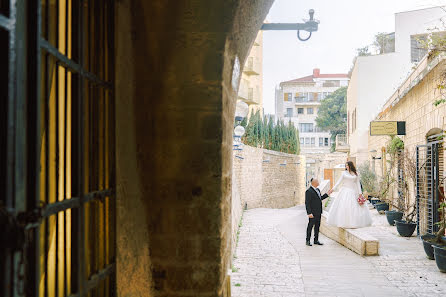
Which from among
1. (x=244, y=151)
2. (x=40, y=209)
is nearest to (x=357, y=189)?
(x=244, y=151)

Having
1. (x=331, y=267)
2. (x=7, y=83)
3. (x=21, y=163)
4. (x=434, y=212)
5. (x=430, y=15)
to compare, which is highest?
(x=430, y=15)

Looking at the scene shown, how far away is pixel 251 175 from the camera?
1838 cm

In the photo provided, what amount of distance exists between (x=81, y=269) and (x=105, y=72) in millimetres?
1172

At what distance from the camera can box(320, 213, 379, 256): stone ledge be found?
8.00 meters

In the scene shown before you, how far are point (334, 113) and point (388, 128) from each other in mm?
40503

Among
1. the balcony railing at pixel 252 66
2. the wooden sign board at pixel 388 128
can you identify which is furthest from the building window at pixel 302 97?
the wooden sign board at pixel 388 128

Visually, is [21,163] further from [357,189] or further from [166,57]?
[357,189]

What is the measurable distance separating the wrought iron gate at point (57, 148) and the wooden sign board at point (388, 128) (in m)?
11.0

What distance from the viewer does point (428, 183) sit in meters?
9.78

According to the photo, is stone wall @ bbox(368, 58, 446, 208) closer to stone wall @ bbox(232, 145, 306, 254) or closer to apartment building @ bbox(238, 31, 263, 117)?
stone wall @ bbox(232, 145, 306, 254)

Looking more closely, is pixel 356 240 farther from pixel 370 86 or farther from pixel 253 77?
pixel 253 77

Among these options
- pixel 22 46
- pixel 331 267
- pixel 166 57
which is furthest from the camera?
pixel 331 267

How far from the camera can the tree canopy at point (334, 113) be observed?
50.6 m

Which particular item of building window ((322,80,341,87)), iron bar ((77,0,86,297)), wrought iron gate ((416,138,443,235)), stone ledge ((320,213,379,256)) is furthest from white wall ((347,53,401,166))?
building window ((322,80,341,87))
